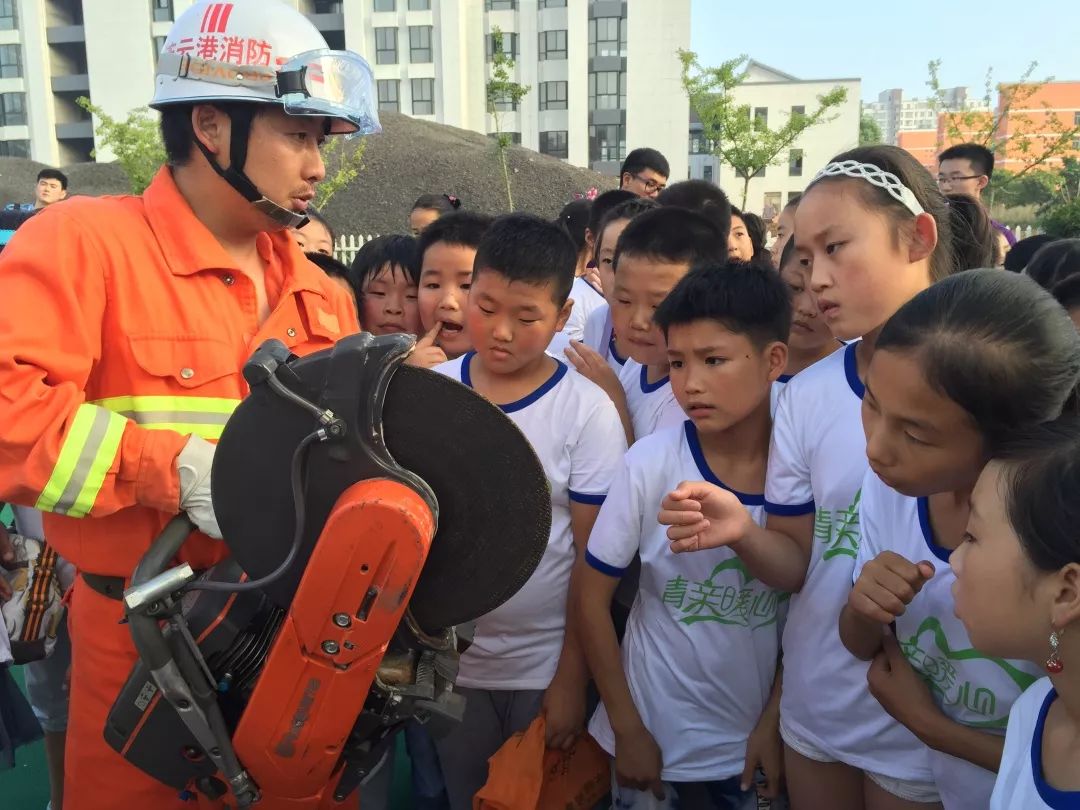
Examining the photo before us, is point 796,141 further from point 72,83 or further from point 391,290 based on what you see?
point 391,290

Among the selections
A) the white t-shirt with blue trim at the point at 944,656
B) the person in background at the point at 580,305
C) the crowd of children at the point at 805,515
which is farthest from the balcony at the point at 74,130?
the white t-shirt with blue trim at the point at 944,656

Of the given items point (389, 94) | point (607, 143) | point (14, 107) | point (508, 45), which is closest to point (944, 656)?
A: point (607, 143)

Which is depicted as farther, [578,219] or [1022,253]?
[578,219]

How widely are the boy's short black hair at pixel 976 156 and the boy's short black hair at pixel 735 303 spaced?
5290 millimetres

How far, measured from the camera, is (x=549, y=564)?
2.31 meters

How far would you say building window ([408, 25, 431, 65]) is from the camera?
38.8m

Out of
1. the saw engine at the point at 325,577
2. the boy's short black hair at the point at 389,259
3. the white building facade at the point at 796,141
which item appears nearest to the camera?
the saw engine at the point at 325,577

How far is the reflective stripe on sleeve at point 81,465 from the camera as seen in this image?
1.60 m

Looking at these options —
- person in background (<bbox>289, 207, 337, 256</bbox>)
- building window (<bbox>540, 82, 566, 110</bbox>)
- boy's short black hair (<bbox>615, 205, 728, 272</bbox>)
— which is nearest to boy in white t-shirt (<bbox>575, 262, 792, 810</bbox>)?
boy's short black hair (<bbox>615, 205, 728, 272</bbox>)

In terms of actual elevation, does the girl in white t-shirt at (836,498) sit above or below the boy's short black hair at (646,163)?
below

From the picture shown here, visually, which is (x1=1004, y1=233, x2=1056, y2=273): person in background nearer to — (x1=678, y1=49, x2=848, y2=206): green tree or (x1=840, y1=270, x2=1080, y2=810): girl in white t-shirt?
(x1=840, y1=270, x2=1080, y2=810): girl in white t-shirt

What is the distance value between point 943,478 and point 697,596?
2.47 ft

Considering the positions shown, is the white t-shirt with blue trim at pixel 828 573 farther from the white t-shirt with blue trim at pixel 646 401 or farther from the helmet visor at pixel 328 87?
the helmet visor at pixel 328 87

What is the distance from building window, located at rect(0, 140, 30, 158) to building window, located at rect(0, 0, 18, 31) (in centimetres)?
530
